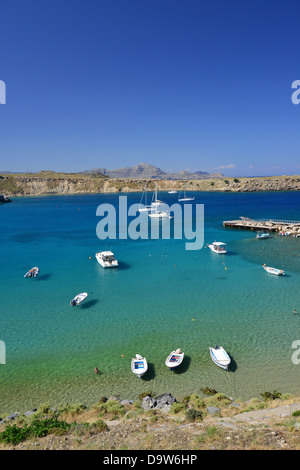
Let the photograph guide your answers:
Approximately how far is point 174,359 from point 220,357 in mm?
3891

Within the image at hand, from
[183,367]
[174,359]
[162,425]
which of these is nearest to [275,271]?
[183,367]

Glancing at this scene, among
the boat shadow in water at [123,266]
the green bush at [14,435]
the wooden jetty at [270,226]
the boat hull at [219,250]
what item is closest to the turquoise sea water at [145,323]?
the boat shadow in water at [123,266]

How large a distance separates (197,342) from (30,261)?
1540 inches

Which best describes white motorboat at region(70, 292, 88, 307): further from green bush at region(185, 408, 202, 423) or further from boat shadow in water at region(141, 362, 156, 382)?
green bush at region(185, 408, 202, 423)

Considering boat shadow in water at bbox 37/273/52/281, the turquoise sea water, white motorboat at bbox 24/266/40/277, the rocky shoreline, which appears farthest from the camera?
white motorboat at bbox 24/266/40/277

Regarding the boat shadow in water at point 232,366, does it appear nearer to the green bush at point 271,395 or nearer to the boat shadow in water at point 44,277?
the green bush at point 271,395

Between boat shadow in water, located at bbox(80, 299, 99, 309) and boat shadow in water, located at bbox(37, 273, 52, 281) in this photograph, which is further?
boat shadow in water, located at bbox(37, 273, 52, 281)

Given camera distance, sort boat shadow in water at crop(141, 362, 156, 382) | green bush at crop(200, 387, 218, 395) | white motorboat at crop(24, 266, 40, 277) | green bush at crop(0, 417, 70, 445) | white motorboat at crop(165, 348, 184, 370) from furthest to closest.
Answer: white motorboat at crop(24, 266, 40, 277)
white motorboat at crop(165, 348, 184, 370)
boat shadow in water at crop(141, 362, 156, 382)
green bush at crop(200, 387, 218, 395)
green bush at crop(0, 417, 70, 445)

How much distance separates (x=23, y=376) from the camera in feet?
74.8

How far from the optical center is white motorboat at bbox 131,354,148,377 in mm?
21837

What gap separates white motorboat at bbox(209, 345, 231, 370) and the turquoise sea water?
0.62m

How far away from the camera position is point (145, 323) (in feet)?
99.7

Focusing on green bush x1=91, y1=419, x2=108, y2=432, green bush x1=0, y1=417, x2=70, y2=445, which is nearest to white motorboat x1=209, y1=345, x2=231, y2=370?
green bush x1=91, y1=419, x2=108, y2=432

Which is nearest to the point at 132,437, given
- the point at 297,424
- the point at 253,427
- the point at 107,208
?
the point at 253,427
